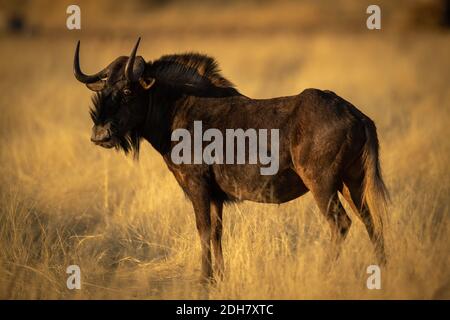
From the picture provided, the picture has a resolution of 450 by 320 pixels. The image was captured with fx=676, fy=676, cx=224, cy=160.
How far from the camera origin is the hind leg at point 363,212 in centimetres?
668

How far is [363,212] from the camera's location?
6.83 meters

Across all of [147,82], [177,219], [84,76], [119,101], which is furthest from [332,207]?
[84,76]

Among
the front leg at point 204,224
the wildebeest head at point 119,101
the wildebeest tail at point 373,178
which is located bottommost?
the front leg at point 204,224

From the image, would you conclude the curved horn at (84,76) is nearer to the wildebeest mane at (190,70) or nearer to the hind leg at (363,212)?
the wildebeest mane at (190,70)

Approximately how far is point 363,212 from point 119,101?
2.76 m

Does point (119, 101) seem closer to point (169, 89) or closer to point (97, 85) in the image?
point (97, 85)

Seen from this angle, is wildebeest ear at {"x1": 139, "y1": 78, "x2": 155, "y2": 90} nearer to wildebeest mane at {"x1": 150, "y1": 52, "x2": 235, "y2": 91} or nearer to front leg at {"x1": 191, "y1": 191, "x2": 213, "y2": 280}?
wildebeest mane at {"x1": 150, "y1": 52, "x2": 235, "y2": 91}

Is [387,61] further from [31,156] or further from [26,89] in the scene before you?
[31,156]

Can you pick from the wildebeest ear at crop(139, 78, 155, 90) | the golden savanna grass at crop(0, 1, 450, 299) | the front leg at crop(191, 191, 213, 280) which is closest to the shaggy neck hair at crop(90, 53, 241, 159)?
the wildebeest ear at crop(139, 78, 155, 90)

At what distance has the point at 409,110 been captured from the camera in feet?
49.3

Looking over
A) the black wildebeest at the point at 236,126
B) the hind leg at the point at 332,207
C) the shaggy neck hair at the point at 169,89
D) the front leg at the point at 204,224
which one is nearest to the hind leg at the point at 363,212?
the black wildebeest at the point at 236,126

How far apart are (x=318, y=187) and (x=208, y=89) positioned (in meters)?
1.77

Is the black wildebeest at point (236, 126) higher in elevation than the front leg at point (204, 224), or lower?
higher
